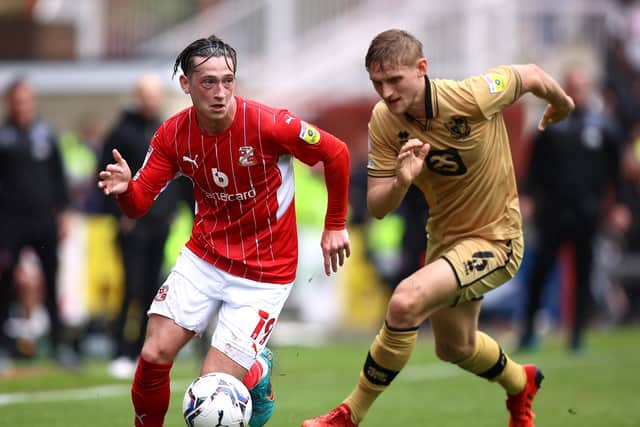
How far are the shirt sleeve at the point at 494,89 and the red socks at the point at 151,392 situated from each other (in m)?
2.35

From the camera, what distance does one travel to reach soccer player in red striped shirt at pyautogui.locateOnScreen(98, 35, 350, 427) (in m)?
7.22

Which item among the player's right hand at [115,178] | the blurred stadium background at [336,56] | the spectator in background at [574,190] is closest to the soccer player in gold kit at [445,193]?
the player's right hand at [115,178]

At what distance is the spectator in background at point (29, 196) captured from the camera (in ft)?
41.0

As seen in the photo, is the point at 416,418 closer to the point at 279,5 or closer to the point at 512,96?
the point at 512,96

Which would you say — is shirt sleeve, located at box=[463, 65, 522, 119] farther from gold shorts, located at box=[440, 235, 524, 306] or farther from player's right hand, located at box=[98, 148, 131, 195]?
player's right hand, located at box=[98, 148, 131, 195]

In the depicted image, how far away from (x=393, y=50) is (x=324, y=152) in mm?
684

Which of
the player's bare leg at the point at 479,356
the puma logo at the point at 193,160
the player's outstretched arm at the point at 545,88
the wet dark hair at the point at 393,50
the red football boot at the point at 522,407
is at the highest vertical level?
the wet dark hair at the point at 393,50

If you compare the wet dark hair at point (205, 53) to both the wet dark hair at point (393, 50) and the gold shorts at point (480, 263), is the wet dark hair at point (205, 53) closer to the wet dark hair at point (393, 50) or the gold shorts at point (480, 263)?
the wet dark hair at point (393, 50)

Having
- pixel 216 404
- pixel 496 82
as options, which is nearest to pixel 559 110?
pixel 496 82

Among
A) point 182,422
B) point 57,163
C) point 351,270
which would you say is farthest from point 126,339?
point 351,270

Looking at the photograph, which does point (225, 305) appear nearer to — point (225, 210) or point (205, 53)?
point (225, 210)

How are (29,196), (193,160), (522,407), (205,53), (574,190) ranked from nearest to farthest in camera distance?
(205,53) < (193,160) < (522,407) < (29,196) < (574,190)

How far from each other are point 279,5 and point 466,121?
16.1m

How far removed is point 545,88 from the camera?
8102 mm
